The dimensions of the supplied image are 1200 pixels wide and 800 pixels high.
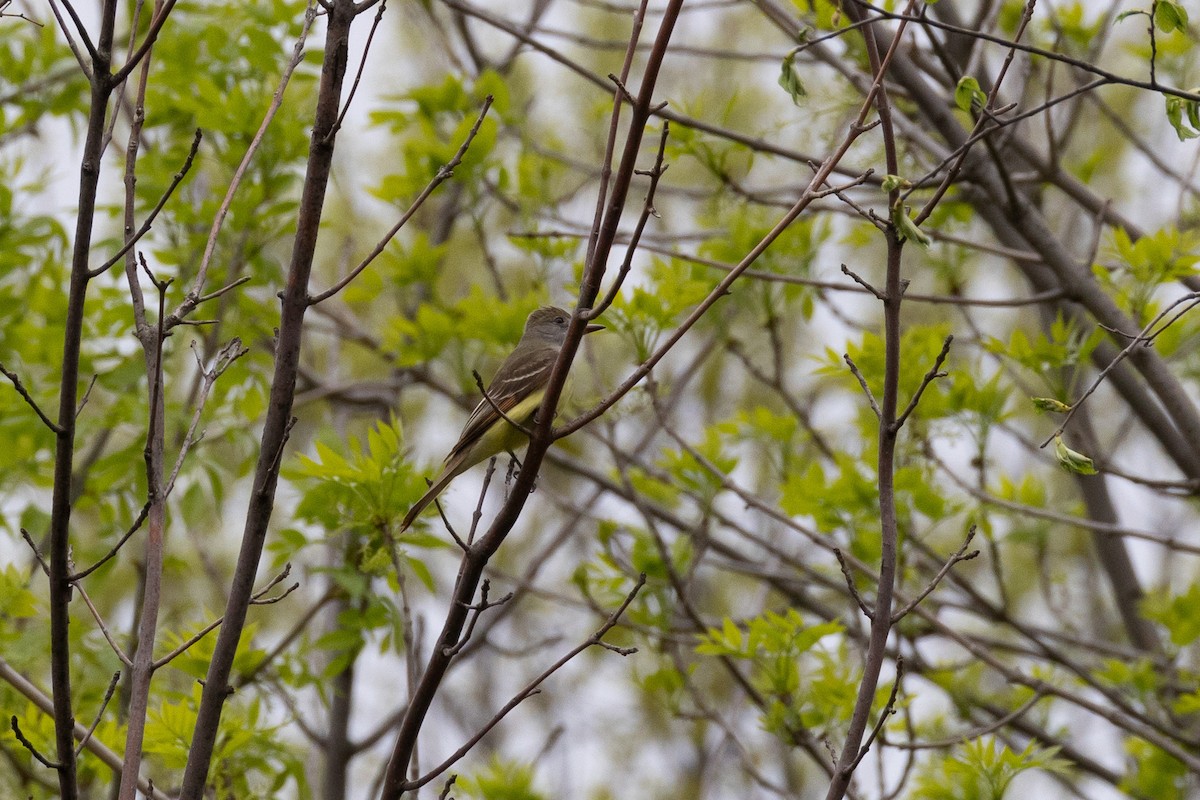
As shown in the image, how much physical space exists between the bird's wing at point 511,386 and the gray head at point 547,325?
0.40 meters

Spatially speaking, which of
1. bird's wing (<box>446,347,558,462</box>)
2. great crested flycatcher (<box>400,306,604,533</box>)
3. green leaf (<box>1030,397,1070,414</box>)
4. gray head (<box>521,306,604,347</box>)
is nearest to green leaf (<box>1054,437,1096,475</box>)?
green leaf (<box>1030,397,1070,414</box>)

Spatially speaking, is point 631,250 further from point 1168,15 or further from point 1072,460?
point 1168,15

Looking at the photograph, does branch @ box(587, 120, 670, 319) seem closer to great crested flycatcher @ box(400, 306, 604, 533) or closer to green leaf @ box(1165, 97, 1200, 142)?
green leaf @ box(1165, 97, 1200, 142)

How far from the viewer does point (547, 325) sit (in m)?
6.95

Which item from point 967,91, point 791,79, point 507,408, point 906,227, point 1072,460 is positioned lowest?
point 1072,460

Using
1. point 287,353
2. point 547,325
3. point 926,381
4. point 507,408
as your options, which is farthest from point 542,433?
point 547,325

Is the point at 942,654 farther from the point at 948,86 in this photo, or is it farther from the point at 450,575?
the point at 948,86

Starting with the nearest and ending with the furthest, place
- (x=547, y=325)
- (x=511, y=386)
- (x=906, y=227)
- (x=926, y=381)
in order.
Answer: (x=926, y=381)
(x=906, y=227)
(x=511, y=386)
(x=547, y=325)

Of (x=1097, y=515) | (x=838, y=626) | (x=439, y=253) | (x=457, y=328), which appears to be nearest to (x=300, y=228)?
(x=838, y=626)

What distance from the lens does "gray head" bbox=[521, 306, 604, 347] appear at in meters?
6.89

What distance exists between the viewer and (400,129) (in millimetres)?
7152

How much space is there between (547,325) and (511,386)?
0.85 metres

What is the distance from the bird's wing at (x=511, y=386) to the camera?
5.81 metres

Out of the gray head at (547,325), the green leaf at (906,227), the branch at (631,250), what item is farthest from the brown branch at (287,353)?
the gray head at (547,325)
